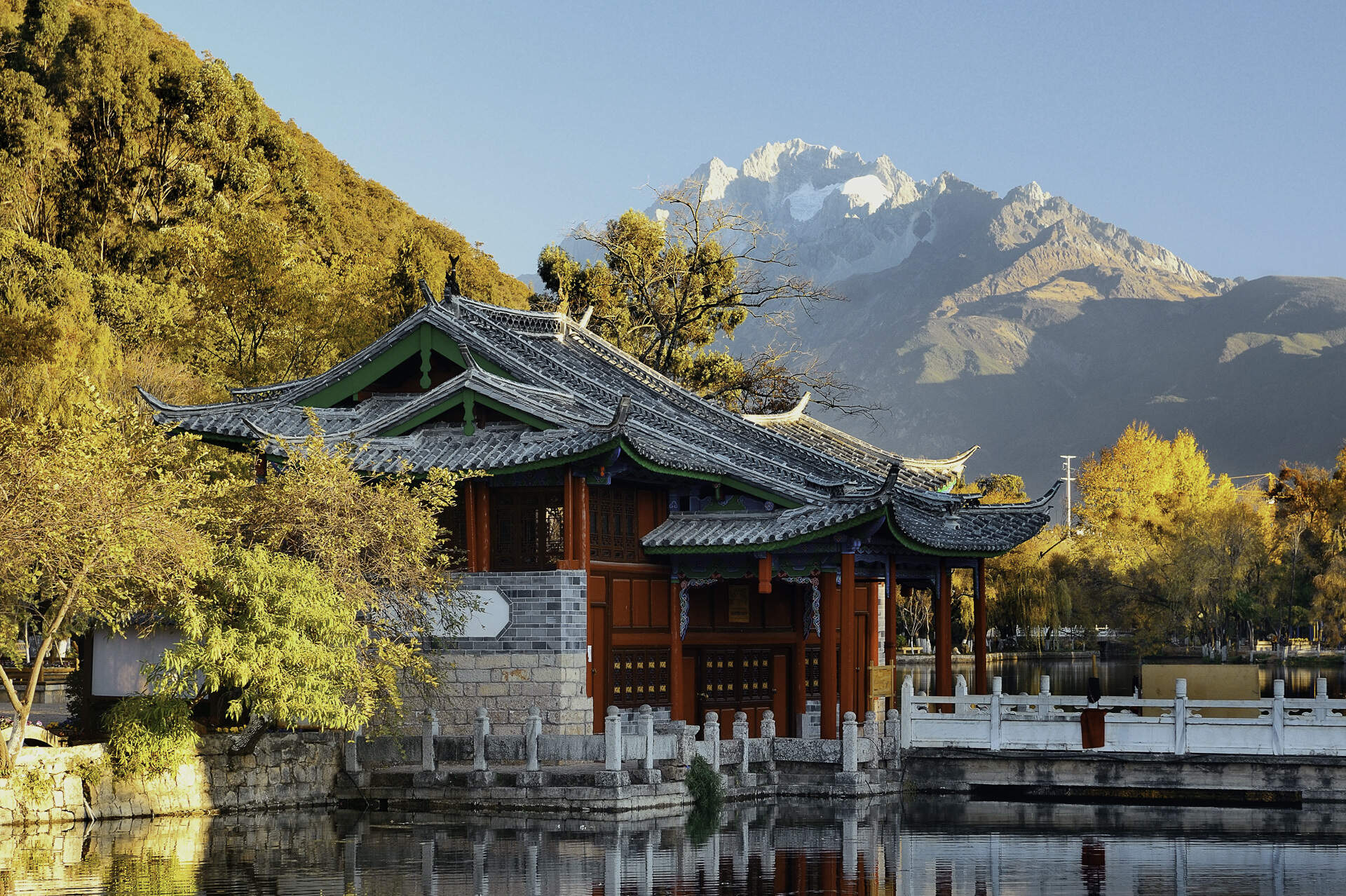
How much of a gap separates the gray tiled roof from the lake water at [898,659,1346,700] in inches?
899

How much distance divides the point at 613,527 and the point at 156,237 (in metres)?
34.9

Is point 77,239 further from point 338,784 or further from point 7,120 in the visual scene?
point 338,784

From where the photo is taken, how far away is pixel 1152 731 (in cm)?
2623

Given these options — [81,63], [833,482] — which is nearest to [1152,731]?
[833,482]

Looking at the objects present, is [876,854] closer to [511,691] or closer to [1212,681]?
[511,691]

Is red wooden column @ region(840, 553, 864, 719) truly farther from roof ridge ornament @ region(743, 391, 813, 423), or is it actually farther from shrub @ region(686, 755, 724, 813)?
roof ridge ornament @ region(743, 391, 813, 423)

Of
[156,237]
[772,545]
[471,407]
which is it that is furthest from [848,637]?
[156,237]

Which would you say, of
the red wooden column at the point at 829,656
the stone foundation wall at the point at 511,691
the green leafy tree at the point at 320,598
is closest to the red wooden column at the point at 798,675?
the red wooden column at the point at 829,656

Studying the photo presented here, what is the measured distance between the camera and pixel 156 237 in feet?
185

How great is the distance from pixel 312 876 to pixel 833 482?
13.0 metres

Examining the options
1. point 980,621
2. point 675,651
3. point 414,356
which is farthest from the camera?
point 980,621

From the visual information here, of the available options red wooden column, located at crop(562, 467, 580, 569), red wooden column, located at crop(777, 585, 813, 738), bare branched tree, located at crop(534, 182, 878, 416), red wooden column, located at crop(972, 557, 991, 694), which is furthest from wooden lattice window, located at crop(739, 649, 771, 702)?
bare branched tree, located at crop(534, 182, 878, 416)

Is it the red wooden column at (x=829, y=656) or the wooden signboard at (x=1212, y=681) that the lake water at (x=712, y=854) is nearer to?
the red wooden column at (x=829, y=656)

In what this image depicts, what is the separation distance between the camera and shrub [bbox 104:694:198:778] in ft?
74.5
